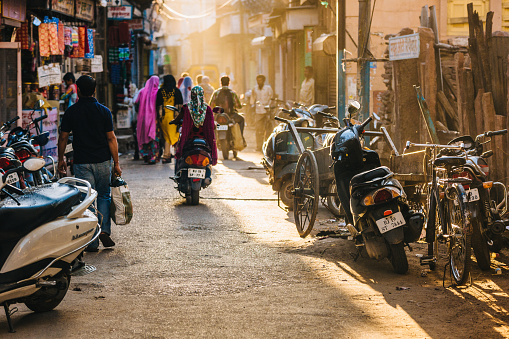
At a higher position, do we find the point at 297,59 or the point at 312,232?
the point at 297,59

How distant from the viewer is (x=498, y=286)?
6594 millimetres

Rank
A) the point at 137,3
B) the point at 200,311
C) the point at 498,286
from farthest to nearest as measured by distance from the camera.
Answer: the point at 137,3 → the point at 498,286 → the point at 200,311

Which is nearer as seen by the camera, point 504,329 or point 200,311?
point 504,329

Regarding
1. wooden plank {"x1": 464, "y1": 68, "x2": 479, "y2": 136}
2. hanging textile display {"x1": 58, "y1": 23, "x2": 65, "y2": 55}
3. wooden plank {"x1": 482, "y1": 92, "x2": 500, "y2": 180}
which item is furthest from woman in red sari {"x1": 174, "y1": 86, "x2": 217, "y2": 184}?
hanging textile display {"x1": 58, "y1": 23, "x2": 65, "y2": 55}

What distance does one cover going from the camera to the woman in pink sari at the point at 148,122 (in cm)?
1733

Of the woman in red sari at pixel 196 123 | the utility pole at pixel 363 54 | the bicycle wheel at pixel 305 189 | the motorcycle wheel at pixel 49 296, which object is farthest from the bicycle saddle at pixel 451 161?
the utility pole at pixel 363 54

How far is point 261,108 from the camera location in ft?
69.7

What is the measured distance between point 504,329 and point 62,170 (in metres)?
4.99

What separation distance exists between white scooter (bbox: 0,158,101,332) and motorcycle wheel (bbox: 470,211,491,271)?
3.44 m

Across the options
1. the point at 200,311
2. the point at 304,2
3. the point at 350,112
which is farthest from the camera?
the point at 304,2

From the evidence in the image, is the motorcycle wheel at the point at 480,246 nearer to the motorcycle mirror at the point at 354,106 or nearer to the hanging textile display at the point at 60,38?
the motorcycle mirror at the point at 354,106

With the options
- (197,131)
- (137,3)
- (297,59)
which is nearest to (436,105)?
(197,131)

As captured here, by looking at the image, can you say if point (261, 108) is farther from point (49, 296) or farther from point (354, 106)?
point (49, 296)

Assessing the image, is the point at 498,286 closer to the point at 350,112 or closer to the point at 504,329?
the point at 504,329
